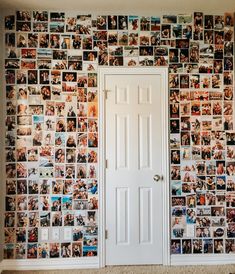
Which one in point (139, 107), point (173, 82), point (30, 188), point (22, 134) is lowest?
point (30, 188)

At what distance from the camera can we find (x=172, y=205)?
9.80 ft

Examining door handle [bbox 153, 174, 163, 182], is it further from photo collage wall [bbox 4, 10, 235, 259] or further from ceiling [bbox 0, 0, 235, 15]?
ceiling [bbox 0, 0, 235, 15]

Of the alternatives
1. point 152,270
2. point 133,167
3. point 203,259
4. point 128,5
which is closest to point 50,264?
→ point 152,270

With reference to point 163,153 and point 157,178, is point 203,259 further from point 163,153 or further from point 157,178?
point 163,153

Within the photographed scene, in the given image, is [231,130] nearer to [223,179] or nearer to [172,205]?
[223,179]

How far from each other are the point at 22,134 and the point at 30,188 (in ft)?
1.88

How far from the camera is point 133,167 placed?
2.99 m

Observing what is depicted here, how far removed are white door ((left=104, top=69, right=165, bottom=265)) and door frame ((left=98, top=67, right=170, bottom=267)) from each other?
1.3 inches

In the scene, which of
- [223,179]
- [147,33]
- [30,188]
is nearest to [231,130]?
[223,179]

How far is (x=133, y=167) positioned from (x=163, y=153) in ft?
1.17

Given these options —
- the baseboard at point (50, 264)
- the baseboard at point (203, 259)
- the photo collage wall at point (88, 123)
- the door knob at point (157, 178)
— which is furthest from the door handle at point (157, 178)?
the baseboard at point (50, 264)

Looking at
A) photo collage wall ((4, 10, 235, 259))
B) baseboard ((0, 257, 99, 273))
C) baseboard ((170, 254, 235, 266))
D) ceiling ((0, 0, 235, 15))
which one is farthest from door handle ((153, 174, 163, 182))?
ceiling ((0, 0, 235, 15))

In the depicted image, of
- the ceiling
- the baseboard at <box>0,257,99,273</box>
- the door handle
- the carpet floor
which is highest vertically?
the ceiling

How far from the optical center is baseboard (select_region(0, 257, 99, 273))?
289cm
